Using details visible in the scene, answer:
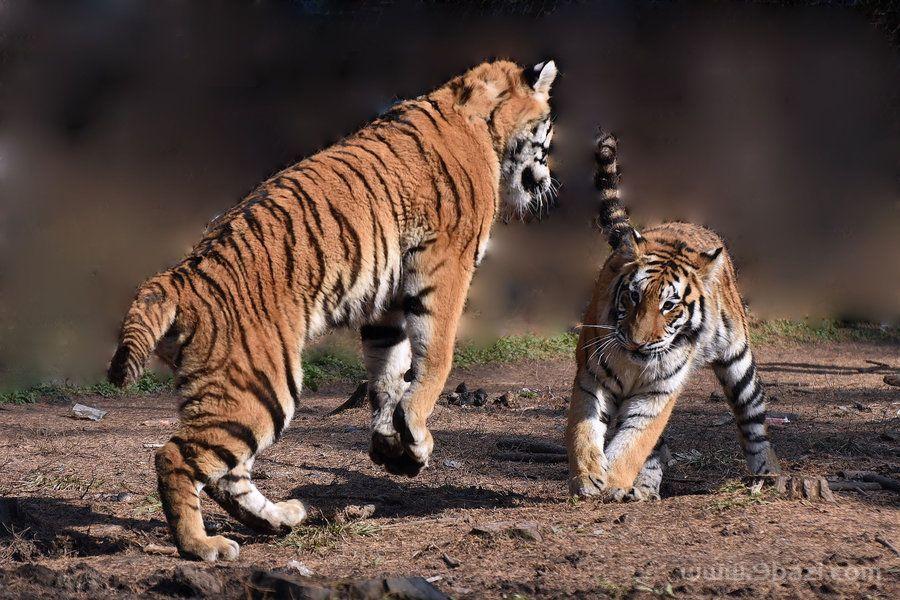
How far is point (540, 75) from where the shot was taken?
4426 mm

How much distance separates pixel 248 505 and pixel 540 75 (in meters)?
2.18

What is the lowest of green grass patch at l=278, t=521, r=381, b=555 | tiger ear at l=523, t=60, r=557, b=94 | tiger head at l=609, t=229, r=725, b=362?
green grass patch at l=278, t=521, r=381, b=555

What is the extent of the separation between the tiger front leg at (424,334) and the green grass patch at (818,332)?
4833mm

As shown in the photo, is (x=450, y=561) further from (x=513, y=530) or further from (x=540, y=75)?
(x=540, y=75)

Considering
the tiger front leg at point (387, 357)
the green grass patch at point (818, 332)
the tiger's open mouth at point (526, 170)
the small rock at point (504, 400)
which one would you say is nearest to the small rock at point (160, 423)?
the tiger front leg at point (387, 357)

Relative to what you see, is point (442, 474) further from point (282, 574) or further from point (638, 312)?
point (282, 574)

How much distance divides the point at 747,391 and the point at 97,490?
2840 mm

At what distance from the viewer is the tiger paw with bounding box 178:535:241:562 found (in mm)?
3250

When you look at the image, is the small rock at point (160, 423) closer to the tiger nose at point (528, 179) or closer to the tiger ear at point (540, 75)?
the tiger nose at point (528, 179)

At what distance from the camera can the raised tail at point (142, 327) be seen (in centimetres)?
313

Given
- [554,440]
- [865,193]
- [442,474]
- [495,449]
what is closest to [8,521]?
[442,474]

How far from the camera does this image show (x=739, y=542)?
10.6 ft

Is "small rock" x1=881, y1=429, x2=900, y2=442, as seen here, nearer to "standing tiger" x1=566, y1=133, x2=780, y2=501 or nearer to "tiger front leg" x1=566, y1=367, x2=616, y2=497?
"standing tiger" x1=566, y1=133, x2=780, y2=501

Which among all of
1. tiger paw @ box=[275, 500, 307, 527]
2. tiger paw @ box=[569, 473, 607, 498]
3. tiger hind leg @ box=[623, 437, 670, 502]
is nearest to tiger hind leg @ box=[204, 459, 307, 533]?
tiger paw @ box=[275, 500, 307, 527]
